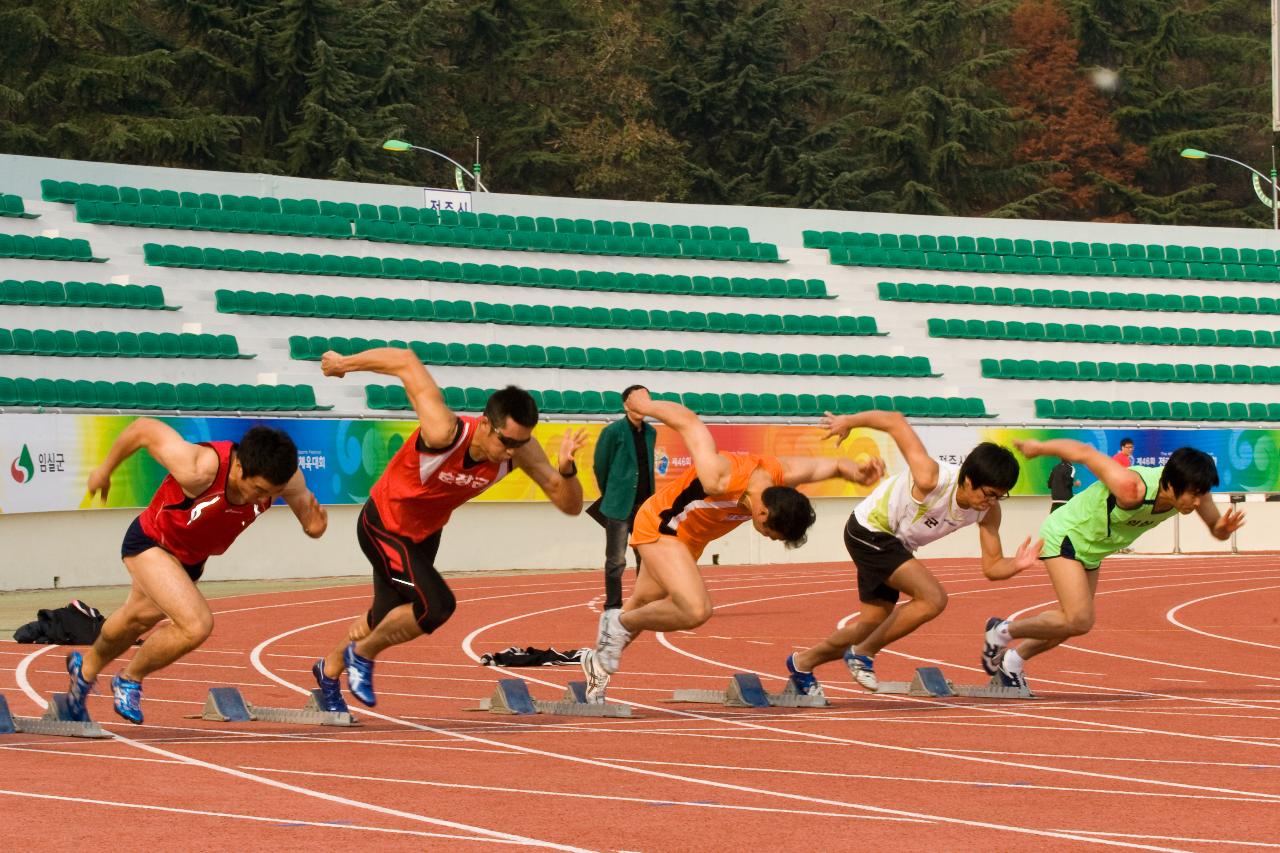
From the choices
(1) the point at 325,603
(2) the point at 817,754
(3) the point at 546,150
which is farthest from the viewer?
(3) the point at 546,150

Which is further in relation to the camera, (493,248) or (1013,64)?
(1013,64)

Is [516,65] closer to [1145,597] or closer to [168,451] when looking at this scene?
[1145,597]

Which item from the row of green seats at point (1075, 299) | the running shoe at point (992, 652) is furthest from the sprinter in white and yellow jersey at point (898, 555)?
the row of green seats at point (1075, 299)

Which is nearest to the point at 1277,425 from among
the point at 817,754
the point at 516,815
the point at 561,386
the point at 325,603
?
the point at 561,386

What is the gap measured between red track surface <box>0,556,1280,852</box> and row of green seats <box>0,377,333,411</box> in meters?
9.07

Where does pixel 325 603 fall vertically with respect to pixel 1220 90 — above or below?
below

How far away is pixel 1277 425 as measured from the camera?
34.3 meters

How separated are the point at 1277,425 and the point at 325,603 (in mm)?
20053

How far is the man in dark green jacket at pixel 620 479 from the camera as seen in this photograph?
15.2m

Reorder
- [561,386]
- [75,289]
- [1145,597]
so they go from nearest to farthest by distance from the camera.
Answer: [1145,597] → [75,289] → [561,386]

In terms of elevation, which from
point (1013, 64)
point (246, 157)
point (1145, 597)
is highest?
point (1013, 64)

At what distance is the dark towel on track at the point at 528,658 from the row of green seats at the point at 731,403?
1342 centimetres

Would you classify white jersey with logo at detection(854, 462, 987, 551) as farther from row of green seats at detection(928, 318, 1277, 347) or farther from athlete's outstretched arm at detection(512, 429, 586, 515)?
row of green seats at detection(928, 318, 1277, 347)

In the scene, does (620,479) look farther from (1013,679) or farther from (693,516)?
(693,516)
